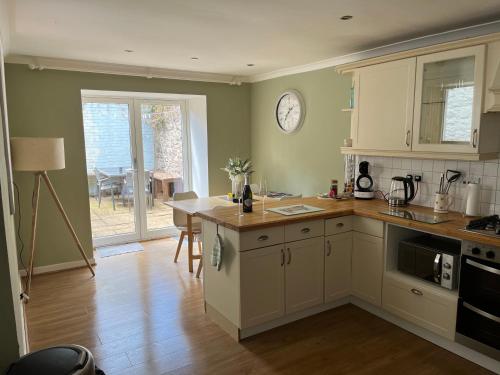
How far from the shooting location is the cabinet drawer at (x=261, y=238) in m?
2.68

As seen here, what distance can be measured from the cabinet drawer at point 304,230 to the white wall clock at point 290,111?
6.51 feet

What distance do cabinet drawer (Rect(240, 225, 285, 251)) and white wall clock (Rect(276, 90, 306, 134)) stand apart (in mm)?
2225

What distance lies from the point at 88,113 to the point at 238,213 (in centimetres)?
304

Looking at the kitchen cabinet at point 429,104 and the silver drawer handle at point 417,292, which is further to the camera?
the silver drawer handle at point 417,292

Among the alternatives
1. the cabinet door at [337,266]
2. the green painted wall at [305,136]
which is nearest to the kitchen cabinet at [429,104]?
the green painted wall at [305,136]

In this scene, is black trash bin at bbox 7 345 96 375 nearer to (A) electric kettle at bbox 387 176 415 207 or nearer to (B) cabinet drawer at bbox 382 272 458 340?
(B) cabinet drawer at bbox 382 272 458 340

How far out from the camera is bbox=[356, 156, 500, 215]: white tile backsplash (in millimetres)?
2887

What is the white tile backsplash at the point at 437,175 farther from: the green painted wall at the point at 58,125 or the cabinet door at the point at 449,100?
the green painted wall at the point at 58,125

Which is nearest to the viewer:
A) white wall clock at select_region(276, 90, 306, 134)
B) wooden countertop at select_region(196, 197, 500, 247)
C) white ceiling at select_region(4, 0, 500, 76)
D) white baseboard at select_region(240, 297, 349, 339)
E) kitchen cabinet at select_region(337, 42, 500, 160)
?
white ceiling at select_region(4, 0, 500, 76)

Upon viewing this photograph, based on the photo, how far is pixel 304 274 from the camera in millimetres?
3029

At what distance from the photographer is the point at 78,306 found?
3434 mm

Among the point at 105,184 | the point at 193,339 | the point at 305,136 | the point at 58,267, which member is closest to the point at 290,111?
the point at 305,136

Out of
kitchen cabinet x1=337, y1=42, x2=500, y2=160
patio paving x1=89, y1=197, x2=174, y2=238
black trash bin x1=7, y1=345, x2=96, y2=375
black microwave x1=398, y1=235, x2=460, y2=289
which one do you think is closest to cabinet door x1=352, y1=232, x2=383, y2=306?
black microwave x1=398, y1=235, x2=460, y2=289

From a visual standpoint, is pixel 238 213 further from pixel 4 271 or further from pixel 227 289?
pixel 4 271
